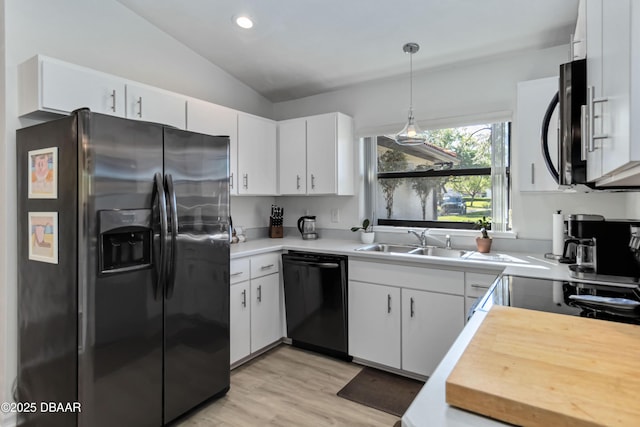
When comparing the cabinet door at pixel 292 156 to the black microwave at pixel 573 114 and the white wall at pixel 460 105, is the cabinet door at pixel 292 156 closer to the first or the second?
the white wall at pixel 460 105

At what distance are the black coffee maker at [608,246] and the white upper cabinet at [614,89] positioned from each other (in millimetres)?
870

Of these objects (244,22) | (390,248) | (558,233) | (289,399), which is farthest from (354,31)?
(289,399)

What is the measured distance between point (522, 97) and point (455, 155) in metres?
0.85

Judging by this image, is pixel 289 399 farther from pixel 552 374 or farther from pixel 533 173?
pixel 533 173

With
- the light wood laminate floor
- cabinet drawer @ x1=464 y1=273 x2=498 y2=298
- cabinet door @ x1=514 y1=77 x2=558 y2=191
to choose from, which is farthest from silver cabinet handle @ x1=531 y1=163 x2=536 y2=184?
the light wood laminate floor

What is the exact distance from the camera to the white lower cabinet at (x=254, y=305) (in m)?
2.71

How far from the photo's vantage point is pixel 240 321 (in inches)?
109

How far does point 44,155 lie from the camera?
1.86 meters

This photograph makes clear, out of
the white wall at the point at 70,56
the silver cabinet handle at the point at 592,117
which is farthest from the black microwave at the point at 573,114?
the white wall at the point at 70,56

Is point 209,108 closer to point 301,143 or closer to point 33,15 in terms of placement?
point 301,143

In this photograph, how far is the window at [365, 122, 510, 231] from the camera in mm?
2879

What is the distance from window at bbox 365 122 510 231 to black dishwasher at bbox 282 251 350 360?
0.90 m

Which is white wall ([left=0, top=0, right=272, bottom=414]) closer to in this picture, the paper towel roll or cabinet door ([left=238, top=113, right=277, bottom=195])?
cabinet door ([left=238, top=113, right=277, bottom=195])

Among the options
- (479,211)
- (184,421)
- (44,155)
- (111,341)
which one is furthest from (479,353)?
(479,211)
